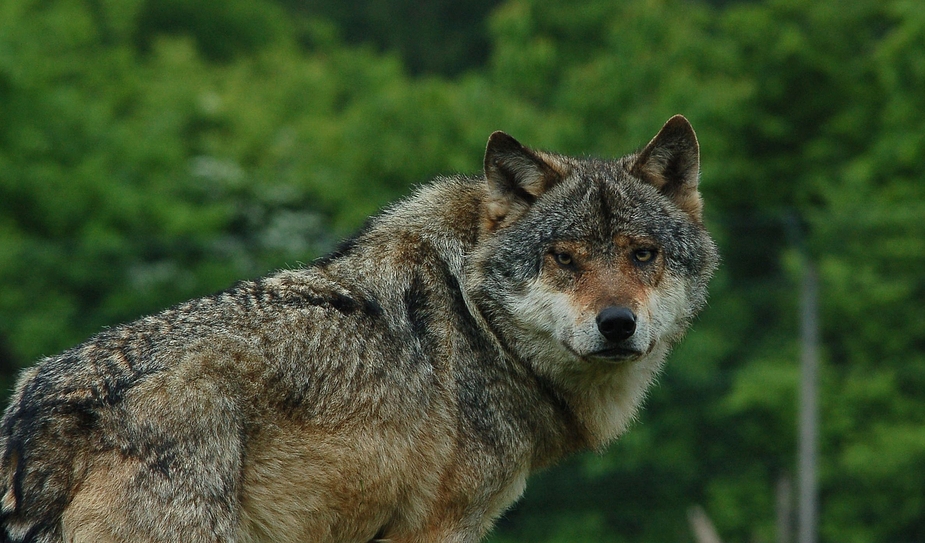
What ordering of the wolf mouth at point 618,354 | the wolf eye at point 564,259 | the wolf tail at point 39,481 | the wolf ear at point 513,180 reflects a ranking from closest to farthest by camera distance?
the wolf tail at point 39,481 → the wolf mouth at point 618,354 → the wolf eye at point 564,259 → the wolf ear at point 513,180

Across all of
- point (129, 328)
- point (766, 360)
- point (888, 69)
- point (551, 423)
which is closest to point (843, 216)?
point (766, 360)

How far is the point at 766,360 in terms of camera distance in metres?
27.2

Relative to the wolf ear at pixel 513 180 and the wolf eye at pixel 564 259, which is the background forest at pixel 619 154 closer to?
the wolf ear at pixel 513 180

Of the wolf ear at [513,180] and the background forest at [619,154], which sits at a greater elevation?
the wolf ear at [513,180]

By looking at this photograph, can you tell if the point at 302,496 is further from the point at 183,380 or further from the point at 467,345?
the point at 467,345

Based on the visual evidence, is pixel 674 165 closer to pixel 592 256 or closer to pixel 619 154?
pixel 592 256

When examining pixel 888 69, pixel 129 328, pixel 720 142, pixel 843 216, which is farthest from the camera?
pixel 720 142

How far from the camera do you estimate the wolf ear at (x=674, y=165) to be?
7.62 meters

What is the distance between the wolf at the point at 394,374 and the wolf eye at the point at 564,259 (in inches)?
0.7

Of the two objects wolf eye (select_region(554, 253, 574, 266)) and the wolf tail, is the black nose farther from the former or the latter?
the wolf tail

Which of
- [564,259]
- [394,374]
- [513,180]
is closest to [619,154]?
[513,180]

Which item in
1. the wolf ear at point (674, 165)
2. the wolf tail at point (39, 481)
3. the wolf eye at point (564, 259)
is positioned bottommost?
the wolf tail at point (39, 481)

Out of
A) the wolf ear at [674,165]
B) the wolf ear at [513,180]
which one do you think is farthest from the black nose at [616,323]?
the wolf ear at [674,165]

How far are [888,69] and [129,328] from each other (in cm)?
2763
